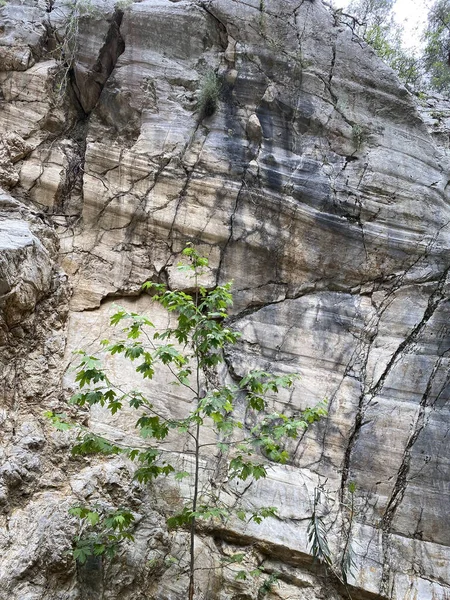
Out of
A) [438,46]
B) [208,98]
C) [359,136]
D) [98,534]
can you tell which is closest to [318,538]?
[98,534]

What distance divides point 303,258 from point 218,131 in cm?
231

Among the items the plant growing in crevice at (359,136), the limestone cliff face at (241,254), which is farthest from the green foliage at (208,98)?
the plant growing in crevice at (359,136)

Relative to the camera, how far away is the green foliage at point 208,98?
300 inches

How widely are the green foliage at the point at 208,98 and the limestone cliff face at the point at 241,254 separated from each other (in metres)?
0.11

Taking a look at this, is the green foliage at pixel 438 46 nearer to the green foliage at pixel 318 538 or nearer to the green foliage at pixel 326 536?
the green foliage at pixel 326 536

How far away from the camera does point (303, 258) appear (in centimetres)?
706

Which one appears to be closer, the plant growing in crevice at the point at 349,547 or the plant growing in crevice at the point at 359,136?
the plant growing in crevice at the point at 349,547

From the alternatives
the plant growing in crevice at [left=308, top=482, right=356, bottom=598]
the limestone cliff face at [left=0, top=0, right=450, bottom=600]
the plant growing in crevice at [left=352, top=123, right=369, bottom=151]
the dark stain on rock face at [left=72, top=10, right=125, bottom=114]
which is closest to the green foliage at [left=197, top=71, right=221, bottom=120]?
the limestone cliff face at [left=0, top=0, right=450, bottom=600]

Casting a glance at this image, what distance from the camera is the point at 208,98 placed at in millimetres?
7637

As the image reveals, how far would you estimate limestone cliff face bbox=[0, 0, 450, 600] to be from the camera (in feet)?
17.4

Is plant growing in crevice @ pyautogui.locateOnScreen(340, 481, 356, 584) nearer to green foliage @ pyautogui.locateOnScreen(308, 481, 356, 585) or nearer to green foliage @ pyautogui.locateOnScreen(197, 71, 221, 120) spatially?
green foliage @ pyautogui.locateOnScreen(308, 481, 356, 585)

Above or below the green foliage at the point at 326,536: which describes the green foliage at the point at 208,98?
above

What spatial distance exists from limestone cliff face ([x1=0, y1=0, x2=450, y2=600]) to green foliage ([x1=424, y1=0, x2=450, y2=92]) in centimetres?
513

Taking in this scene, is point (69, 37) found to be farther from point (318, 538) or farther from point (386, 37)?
point (386, 37)
